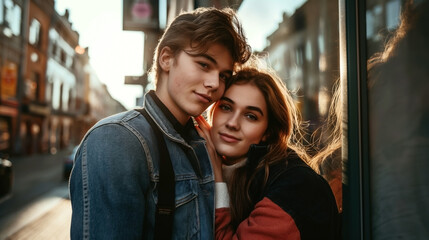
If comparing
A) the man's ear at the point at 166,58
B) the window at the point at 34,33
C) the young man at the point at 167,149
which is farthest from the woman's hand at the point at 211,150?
the window at the point at 34,33

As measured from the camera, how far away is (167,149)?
1447 mm

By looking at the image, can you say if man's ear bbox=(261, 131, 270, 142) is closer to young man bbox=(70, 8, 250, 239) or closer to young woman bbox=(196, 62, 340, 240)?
young woman bbox=(196, 62, 340, 240)

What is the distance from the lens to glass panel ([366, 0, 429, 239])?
3.97 feet

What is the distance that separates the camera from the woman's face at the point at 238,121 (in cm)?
199

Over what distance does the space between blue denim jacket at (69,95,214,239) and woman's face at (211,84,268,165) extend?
532 millimetres

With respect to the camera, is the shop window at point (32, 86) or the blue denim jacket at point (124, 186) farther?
the shop window at point (32, 86)

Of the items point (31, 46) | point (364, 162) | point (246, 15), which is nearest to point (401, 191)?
point (364, 162)

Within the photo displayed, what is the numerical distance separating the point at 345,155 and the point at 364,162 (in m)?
0.09

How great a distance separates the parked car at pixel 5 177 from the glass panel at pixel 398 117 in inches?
323

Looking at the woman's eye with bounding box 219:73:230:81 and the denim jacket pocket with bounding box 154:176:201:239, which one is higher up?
the woman's eye with bounding box 219:73:230:81

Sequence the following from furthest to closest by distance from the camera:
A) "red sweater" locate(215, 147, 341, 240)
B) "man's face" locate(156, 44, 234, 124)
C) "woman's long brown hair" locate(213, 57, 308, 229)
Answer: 1. "woman's long brown hair" locate(213, 57, 308, 229)
2. "man's face" locate(156, 44, 234, 124)
3. "red sweater" locate(215, 147, 341, 240)

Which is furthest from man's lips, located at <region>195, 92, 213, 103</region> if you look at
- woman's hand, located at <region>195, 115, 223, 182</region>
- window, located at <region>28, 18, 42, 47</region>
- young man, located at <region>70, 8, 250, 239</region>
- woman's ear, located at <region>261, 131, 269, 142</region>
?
window, located at <region>28, 18, 42, 47</region>

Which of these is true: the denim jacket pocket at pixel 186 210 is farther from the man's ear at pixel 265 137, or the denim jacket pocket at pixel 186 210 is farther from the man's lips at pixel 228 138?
the man's ear at pixel 265 137

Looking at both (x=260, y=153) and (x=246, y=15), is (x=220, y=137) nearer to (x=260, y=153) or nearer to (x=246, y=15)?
(x=260, y=153)
